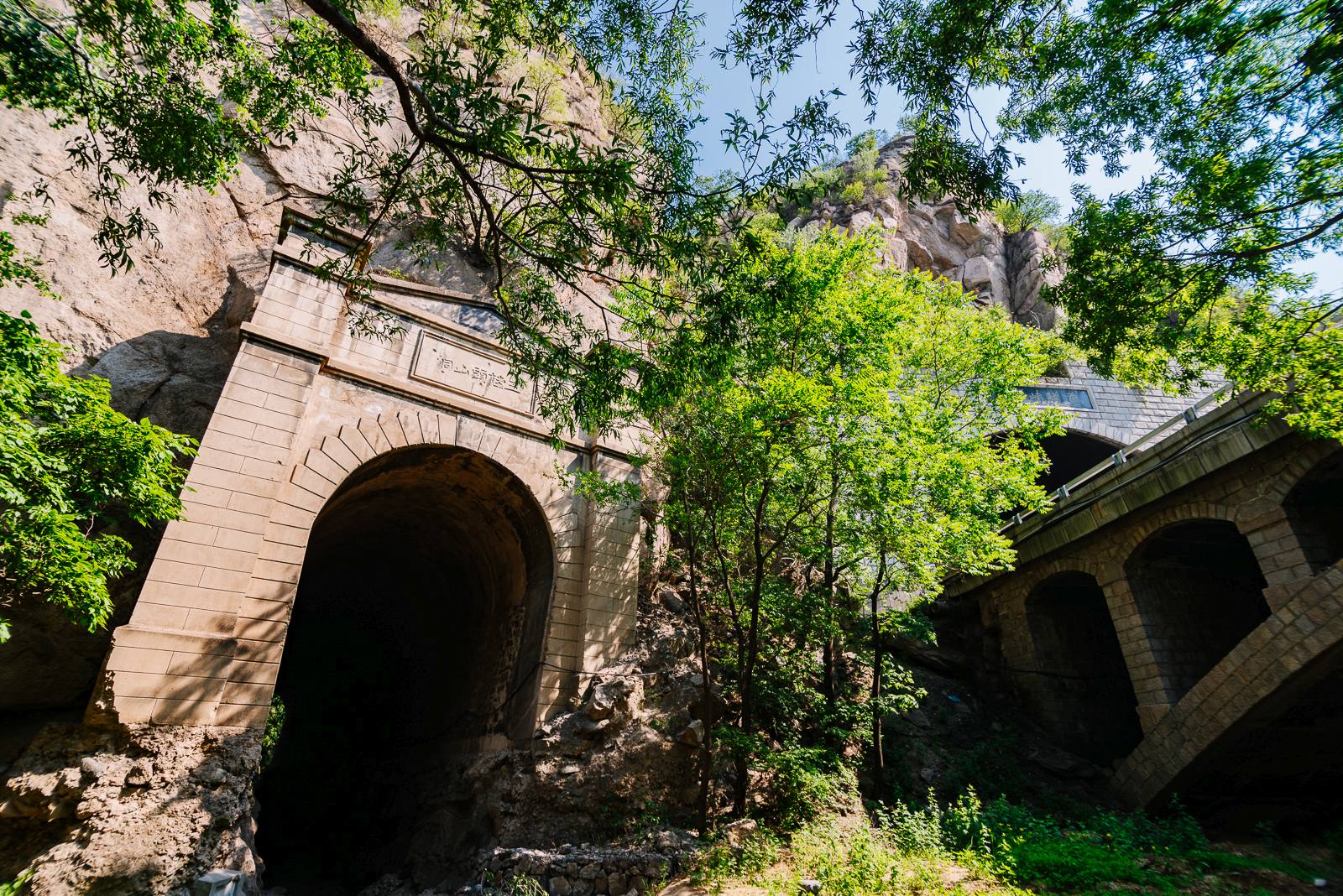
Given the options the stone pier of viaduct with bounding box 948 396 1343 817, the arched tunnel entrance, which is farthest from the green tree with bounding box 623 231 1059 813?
the arched tunnel entrance

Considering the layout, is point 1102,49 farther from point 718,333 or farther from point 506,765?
point 506,765

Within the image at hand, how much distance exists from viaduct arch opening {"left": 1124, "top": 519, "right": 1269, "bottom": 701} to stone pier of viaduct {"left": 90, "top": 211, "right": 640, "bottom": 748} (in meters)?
9.90

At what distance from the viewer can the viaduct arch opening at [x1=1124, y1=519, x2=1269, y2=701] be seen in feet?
37.6

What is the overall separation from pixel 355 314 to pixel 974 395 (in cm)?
1136

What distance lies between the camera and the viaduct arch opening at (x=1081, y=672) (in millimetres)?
13383

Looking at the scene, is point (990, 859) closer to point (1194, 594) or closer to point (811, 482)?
point (811, 482)

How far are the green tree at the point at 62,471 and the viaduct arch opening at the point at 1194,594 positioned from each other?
50.1 ft

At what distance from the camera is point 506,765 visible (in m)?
8.68

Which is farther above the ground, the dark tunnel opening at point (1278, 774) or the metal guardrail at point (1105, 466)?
the metal guardrail at point (1105, 466)

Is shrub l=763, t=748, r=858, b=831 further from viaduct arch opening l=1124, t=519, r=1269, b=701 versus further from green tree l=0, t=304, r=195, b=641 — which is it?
green tree l=0, t=304, r=195, b=641

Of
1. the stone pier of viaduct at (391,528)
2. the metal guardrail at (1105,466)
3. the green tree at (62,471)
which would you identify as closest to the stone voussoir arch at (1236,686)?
the metal guardrail at (1105,466)

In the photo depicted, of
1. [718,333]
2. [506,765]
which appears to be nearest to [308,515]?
[506,765]

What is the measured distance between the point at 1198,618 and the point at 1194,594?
52 centimetres

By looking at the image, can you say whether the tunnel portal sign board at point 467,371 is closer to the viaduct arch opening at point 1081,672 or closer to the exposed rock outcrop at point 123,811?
the exposed rock outcrop at point 123,811
